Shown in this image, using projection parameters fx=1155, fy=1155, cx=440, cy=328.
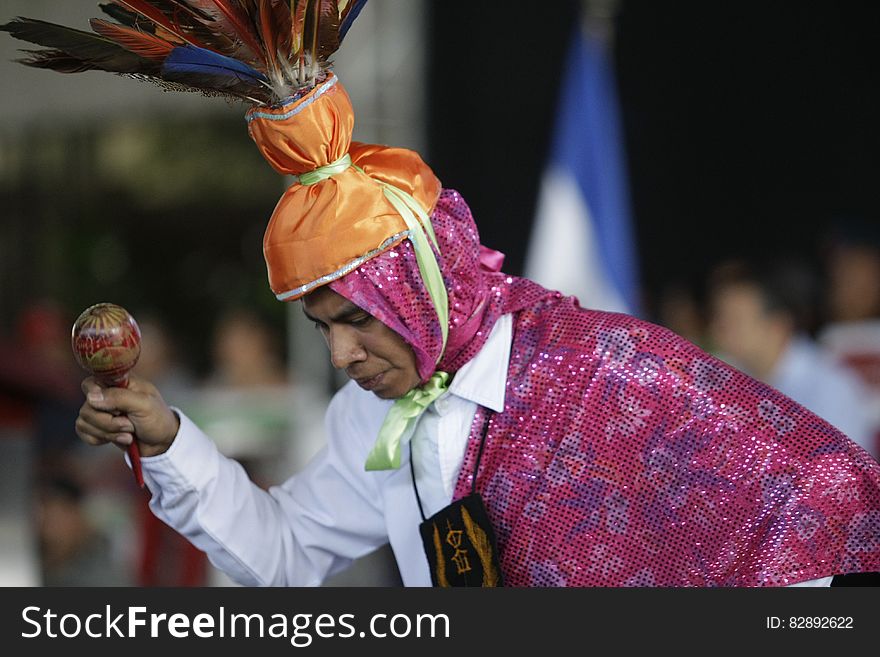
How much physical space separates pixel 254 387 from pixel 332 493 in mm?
5030

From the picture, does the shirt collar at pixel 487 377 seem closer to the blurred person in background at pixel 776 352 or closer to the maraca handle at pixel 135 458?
the maraca handle at pixel 135 458

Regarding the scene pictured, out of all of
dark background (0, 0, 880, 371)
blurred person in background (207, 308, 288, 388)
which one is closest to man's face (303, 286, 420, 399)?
dark background (0, 0, 880, 371)

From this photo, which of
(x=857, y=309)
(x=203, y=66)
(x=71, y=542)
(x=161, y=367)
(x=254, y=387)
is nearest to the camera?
(x=203, y=66)

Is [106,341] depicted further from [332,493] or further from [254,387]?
[254,387]

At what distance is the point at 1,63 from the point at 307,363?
411cm

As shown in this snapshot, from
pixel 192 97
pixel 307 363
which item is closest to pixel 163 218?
pixel 192 97

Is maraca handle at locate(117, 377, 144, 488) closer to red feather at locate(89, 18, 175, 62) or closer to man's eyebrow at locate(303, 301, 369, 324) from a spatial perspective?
man's eyebrow at locate(303, 301, 369, 324)

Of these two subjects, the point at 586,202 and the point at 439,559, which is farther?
the point at 586,202

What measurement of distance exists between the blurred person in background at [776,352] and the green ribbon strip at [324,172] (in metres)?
3.28

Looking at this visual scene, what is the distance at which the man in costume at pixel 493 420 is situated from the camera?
1918 millimetres

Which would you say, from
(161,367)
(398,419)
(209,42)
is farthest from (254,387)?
(209,42)

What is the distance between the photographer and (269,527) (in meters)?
2.21

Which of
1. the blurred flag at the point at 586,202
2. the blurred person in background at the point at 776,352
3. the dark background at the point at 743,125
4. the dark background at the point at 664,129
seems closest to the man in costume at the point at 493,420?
the blurred person in background at the point at 776,352

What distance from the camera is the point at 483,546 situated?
2.02 m
